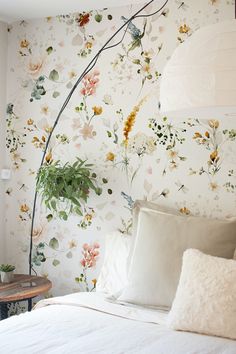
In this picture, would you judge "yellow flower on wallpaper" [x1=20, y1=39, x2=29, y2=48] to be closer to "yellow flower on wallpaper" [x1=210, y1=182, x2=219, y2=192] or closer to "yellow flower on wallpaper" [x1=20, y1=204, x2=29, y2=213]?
"yellow flower on wallpaper" [x1=20, y1=204, x2=29, y2=213]

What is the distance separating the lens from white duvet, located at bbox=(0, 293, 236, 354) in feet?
6.94

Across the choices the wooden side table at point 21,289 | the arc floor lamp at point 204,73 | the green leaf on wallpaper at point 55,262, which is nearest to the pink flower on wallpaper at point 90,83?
the green leaf on wallpaper at point 55,262

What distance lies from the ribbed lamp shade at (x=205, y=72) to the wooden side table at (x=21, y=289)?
5.67ft

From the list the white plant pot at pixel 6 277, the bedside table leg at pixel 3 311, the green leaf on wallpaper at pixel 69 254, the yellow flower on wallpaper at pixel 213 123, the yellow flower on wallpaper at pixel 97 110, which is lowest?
the bedside table leg at pixel 3 311

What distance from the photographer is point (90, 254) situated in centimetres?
336

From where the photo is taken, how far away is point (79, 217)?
340 cm

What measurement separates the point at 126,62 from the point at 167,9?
40 cm

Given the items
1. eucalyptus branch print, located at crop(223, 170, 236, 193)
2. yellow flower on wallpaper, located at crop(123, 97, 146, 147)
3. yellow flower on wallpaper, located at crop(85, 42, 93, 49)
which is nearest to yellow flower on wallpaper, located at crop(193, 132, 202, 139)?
eucalyptus branch print, located at crop(223, 170, 236, 193)

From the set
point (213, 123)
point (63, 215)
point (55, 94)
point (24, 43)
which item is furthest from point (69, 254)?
point (24, 43)

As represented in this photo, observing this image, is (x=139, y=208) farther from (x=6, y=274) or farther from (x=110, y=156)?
(x=6, y=274)

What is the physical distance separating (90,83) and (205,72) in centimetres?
190

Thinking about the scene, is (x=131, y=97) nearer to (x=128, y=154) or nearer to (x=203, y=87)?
(x=128, y=154)

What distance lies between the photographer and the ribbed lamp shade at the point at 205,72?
1481 mm

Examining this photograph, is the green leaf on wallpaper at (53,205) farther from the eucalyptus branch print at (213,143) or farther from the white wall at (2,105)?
the eucalyptus branch print at (213,143)
